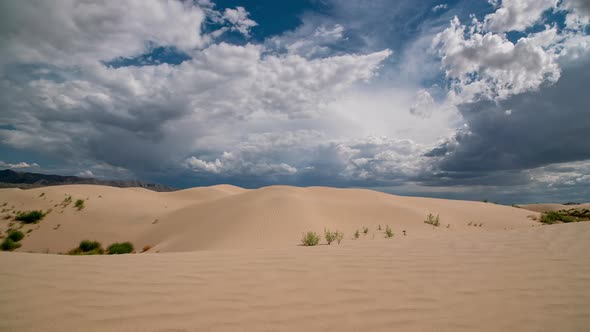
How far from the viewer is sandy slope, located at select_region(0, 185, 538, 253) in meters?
13.1

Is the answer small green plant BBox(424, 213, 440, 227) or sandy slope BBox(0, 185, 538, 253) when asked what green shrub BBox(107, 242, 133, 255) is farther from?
small green plant BBox(424, 213, 440, 227)

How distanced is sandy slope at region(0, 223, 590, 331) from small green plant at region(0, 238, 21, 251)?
1443 centimetres

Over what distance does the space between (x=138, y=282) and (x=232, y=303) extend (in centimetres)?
147

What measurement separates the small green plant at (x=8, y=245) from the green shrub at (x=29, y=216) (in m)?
2.95

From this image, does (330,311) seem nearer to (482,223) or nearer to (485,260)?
(485,260)

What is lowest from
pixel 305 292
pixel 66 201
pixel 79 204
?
pixel 305 292

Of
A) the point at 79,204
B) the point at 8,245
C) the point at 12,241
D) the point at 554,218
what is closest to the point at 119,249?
the point at 8,245

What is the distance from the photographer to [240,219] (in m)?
14.7

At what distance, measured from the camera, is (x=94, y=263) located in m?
4.67

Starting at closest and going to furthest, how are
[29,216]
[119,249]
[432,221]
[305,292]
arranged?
[305,292] → [432,221] → [119,249] → [29,216]

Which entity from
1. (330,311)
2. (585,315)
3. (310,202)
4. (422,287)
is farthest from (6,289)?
(310,202)

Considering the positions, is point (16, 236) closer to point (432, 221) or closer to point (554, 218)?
point (432, 221)

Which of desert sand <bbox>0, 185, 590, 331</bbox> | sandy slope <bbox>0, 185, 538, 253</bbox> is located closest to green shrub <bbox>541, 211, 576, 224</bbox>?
sandy slope <bbox>0, 185, 538, 253</bbox>

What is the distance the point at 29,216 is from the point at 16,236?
2.65 meters
